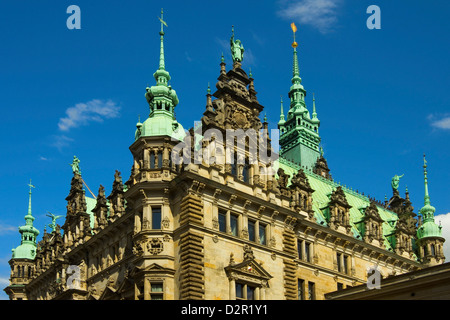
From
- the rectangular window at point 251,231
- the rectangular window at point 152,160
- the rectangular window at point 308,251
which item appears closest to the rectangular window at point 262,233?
the rectangular window at point 251,231

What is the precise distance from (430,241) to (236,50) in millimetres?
36914

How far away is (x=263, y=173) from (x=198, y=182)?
30.6 ft

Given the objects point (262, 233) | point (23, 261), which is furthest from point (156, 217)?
point (23, 261)

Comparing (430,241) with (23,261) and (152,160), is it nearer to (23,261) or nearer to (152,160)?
(152,160)

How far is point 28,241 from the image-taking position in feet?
349

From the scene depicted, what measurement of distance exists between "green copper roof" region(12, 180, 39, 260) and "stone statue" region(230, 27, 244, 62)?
168 ft

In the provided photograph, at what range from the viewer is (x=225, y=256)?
190 feet

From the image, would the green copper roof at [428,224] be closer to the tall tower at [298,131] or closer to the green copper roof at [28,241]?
the tall tower at [298,131]

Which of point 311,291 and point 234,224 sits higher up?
point 234,224

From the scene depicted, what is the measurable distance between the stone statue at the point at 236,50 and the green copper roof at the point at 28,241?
168 ft

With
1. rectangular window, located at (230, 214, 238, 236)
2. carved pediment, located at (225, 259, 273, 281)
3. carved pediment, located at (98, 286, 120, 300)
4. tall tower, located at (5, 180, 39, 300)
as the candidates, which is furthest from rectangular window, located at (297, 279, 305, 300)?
tall tower, located at (5, 180, 39, 300)
